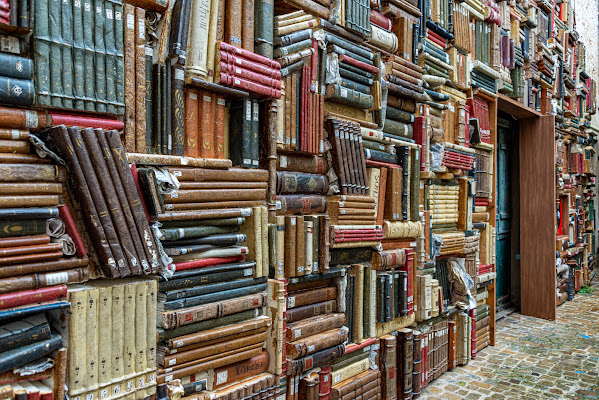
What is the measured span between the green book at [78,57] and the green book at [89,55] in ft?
0.05

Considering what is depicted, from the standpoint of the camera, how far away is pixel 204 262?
98.6 inches

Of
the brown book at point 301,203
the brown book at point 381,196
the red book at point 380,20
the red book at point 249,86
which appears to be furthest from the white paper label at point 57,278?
the red book at point 380,20

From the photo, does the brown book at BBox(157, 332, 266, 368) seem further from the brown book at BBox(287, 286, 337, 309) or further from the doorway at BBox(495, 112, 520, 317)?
the doorway at BBox(495, 112, 520, 317)

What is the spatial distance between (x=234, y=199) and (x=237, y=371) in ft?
3.29

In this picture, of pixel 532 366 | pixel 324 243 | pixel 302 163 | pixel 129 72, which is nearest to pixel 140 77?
pixel 129 72

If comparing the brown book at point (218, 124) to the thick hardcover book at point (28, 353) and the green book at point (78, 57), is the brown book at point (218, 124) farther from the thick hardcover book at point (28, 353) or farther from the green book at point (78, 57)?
the thick hardcover book at point (28, 353)

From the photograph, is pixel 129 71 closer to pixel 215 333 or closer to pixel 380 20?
pixel 215 333

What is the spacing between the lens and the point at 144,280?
2207 millimetres

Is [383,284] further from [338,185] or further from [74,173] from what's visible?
[74,173]

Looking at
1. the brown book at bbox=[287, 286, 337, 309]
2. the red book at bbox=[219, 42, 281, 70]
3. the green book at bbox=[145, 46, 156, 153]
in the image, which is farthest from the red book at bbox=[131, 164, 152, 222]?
the brown book at bbox=[287, 286, 337, 309]

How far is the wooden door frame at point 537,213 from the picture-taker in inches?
262

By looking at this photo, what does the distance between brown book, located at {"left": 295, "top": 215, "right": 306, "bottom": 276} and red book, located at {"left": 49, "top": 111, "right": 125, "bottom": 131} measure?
→ 1.32m

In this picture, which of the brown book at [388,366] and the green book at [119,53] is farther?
the brown book at [388,366]

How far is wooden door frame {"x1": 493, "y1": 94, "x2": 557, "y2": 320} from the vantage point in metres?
6.66
